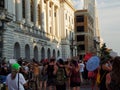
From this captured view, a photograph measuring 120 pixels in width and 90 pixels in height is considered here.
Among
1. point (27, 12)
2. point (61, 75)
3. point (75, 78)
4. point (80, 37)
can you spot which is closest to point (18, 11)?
point (27, 12)

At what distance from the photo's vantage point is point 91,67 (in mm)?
12094

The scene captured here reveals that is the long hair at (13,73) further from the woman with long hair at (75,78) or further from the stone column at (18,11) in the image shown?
the stone column at (18,11)

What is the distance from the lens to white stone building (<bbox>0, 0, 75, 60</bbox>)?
130 feet

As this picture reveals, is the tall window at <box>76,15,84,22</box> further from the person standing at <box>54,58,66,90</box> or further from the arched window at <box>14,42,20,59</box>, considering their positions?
the person standing at <box>54,58,66,90</box>

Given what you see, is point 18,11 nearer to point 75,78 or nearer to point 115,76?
point 75,78

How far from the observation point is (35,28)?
52.7 meters

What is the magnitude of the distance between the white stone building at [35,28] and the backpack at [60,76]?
73.3 ft

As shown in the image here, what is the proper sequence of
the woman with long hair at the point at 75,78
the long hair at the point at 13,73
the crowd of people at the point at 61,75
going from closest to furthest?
the crowd of people at the point at 61,75
the long hair at the point at 13,73
the woman with long hair at the point at 75,78

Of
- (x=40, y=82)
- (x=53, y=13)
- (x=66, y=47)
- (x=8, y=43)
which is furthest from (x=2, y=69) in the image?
(x=66, y=47)

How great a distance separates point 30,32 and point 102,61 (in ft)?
127

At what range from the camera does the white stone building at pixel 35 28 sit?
3967 centimetres

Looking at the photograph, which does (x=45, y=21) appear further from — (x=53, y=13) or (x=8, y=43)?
(x=8, y=43)

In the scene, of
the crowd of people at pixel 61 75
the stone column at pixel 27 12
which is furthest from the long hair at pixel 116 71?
the stone column at pixel 27 12

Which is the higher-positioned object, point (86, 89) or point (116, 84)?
point (116, 84)
